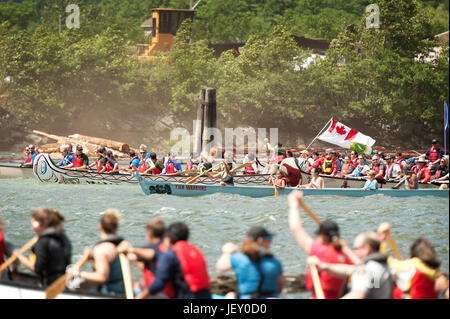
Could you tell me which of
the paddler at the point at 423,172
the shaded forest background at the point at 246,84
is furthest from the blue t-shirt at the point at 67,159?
the shaded forest background at the point at 246,84

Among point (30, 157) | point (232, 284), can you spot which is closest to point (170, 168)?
point (30, 157)

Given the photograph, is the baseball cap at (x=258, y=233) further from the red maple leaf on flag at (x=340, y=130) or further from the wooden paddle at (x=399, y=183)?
the red maple leaf on flag at (x=340, y=130)

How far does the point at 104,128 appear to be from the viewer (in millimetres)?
54844

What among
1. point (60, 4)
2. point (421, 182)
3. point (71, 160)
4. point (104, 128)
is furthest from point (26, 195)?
point (60, 4)

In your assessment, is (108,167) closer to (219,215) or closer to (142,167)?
(142,167)

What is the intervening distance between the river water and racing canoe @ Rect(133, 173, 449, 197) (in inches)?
6.8

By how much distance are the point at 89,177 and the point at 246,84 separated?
108ft

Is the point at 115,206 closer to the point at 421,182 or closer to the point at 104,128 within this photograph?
the point at 421,182

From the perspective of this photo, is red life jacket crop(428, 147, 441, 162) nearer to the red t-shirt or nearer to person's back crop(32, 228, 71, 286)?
the red t-shirt

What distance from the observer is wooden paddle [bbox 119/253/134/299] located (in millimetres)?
6672

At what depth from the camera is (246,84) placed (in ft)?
179

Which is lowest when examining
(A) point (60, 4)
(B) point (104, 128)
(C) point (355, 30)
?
(B) point (104, 128)

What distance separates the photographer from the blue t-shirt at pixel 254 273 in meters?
6.36
